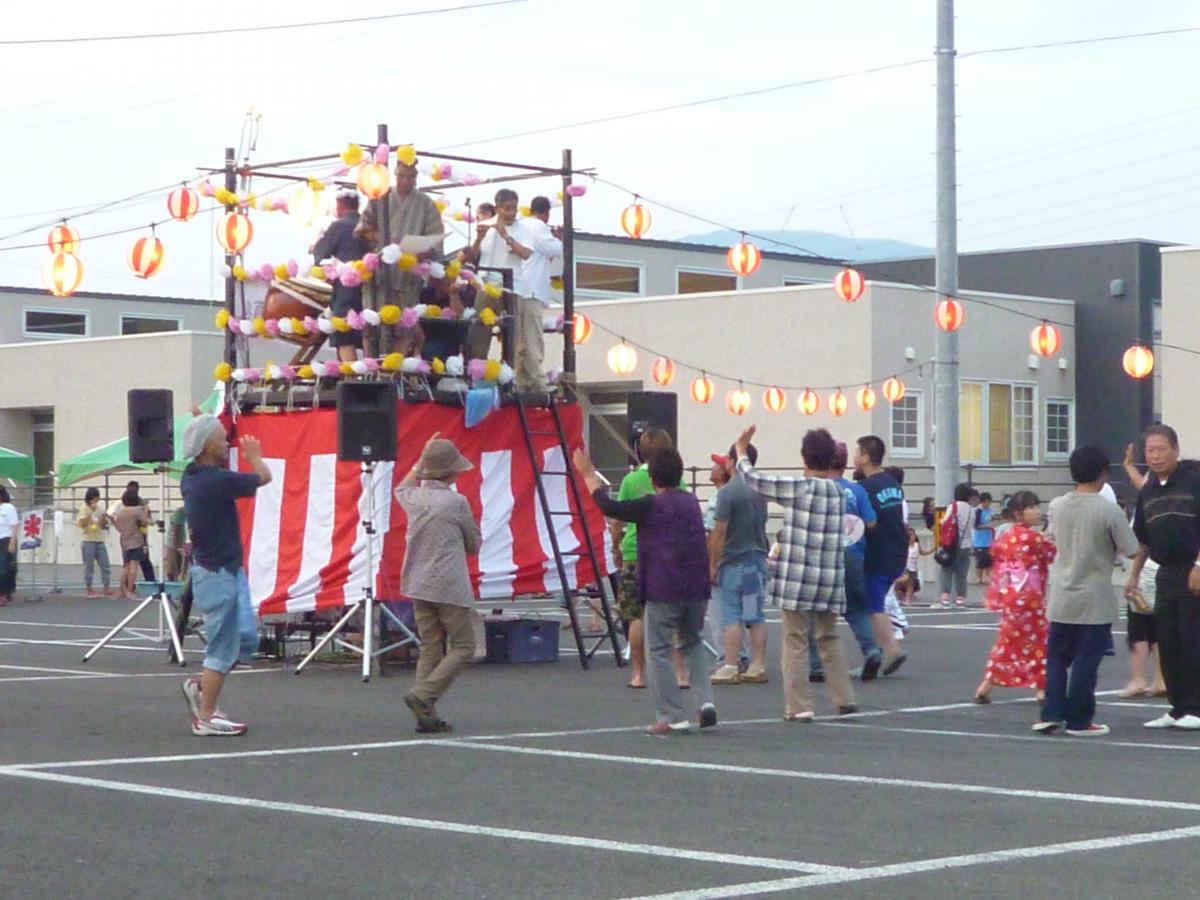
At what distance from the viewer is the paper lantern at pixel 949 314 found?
93.0ft

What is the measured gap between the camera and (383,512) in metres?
17.7

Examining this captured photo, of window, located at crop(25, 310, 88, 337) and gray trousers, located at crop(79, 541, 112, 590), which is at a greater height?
window, located at crop(25, 310, 88, 337)

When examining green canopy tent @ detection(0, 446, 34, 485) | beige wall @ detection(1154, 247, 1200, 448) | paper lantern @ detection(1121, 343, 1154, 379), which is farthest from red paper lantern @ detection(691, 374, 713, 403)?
green canopy tent @ detection(0, 446, 34, 485)

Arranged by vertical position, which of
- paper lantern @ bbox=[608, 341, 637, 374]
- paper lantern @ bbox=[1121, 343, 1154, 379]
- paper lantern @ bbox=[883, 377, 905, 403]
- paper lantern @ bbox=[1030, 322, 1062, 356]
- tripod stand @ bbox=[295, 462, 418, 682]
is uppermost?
paper lantern @ bbox=[1030, 322, 1062, 356]

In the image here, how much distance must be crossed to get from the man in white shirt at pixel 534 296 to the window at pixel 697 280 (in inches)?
1217

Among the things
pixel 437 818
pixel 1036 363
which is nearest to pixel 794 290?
pixel 1036 363

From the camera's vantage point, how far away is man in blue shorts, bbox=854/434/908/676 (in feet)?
52.8

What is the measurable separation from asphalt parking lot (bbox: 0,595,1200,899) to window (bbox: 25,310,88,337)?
143 feet

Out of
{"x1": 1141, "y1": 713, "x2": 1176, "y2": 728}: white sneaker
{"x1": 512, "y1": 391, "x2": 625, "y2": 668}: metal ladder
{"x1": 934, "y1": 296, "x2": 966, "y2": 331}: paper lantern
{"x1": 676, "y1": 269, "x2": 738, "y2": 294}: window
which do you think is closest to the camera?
{"x1": 1141, "y1": 713, "x2": 1176, "y2": 728}: white sneaker

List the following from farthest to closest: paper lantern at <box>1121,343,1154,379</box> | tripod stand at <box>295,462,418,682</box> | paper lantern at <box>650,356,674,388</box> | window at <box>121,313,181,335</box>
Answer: window at <box>121,313,181,335</box>, paper lantern at <box>650,356,674,388</box>, paper lantern at <box>1121,343,1154,379</box>, tripod stand at <box>295,462,418,682</box>

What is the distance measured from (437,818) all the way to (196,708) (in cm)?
379

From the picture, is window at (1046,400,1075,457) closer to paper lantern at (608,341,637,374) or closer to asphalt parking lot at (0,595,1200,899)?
paper lantern at (608,341,637,374)

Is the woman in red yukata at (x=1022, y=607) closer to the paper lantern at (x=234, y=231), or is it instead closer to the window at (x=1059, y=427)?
the paper lantern at (x=234, y=231)

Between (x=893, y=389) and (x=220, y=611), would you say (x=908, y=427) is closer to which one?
(x=893, y=389)
